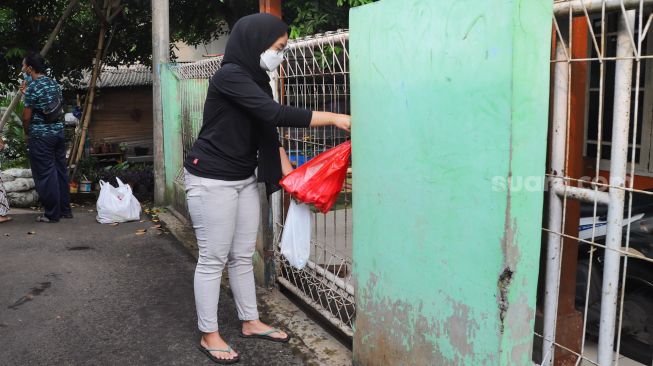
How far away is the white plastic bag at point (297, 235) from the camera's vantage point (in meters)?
3.12

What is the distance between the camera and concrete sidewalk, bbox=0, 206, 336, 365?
3.31 metres

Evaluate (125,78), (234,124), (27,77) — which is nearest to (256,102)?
(234,124)

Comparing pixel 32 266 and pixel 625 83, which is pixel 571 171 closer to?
pixel 625 83

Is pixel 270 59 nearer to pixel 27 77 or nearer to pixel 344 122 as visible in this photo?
pixel 344 122

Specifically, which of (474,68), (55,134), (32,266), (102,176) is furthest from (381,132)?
(102,176)

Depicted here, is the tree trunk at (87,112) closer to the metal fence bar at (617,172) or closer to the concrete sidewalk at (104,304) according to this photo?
the concrete sidewalk at (104,304)

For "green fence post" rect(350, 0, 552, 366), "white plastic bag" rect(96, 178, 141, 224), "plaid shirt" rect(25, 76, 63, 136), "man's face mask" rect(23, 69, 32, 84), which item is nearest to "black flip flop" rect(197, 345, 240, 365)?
"green fence post" rect(350, 0, 552, 366)

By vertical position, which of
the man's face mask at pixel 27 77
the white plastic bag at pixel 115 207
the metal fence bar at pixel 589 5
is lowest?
the white plastic bag at pixel 115 207

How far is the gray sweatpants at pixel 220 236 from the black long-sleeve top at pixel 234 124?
75 millimetres

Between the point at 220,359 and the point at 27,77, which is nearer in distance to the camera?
the point at 220,359

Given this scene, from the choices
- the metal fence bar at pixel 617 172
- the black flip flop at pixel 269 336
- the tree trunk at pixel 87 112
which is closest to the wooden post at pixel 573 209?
the metal fence bar at pixel 617 172

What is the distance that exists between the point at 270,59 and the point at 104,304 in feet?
7.49

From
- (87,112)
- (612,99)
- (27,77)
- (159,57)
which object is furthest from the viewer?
(87,112)

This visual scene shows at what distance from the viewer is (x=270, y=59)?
2.98 metres
